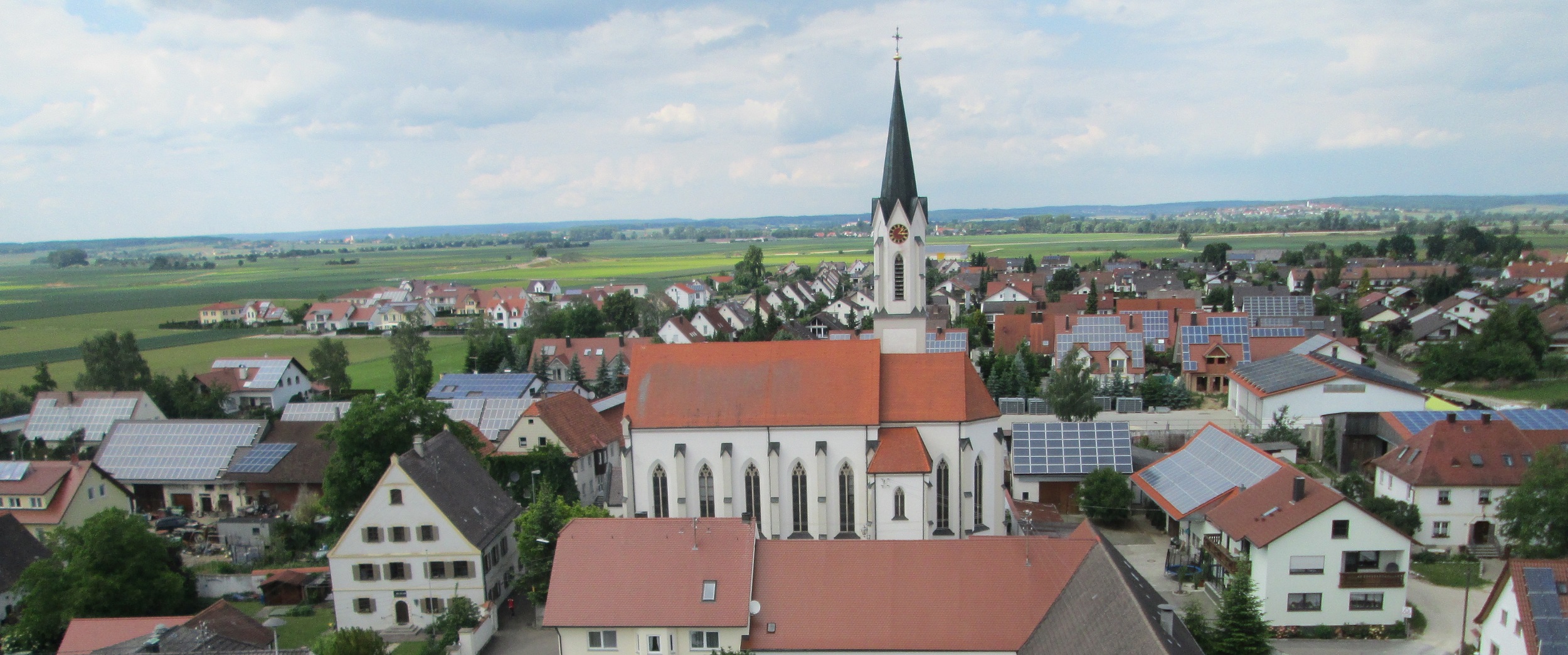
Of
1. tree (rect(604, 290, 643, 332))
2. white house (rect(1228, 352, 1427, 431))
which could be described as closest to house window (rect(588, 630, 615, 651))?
white house (rect(1228, 352, 1427, 431))

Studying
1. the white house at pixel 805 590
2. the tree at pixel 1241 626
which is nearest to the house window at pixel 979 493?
the white house at pixel 805 590

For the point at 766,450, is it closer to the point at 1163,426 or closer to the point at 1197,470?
the point at 1197,470

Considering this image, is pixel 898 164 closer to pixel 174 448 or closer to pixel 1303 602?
pixel 1303 602

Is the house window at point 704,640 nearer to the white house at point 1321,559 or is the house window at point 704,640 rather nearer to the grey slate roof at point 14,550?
the white house at point 1321,559

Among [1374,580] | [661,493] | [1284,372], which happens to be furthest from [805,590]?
[1284,372]

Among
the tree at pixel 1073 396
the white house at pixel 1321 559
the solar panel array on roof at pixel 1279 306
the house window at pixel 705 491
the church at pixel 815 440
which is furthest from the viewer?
the solar panel array on roof at pixel 1279 306
